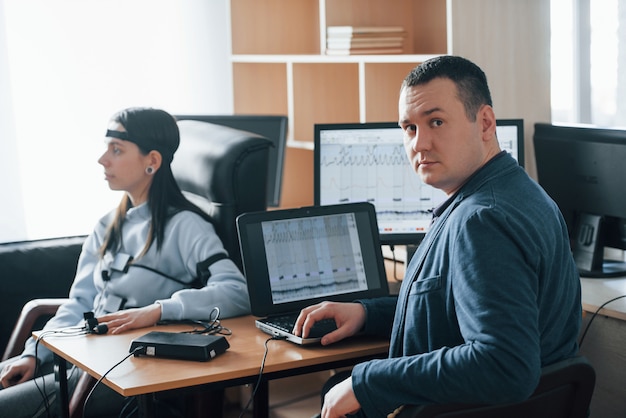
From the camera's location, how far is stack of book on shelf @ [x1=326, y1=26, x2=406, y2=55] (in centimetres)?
329

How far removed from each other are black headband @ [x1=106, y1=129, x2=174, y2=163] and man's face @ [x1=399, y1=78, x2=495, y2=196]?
113 centimetres

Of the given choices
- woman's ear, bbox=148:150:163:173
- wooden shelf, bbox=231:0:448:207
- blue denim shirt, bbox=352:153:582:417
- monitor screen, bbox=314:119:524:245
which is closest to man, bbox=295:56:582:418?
blue denim shirt, bbox=352:153:582:417

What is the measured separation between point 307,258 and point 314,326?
0.91ft

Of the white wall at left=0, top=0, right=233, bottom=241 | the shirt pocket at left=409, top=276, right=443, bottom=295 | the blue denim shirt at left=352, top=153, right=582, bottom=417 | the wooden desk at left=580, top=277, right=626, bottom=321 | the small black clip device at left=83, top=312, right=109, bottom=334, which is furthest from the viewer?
the white wall at left=0, top=0, right=233, bottom=241

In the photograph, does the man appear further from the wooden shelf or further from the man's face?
the wooden shelf

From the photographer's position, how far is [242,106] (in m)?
3.84

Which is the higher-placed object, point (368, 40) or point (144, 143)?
point (368, 40)

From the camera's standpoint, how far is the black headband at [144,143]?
8.50 feet

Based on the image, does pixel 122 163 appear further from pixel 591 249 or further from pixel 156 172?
pixel 591 249

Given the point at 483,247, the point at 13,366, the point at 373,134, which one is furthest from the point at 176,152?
the point at 483,247

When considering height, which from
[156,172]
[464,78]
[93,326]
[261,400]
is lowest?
[261,400]

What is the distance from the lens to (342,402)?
163 centimetres

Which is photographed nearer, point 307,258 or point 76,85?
point 307,258

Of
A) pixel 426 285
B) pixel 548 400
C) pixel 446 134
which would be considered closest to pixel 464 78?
pixel 446 134
